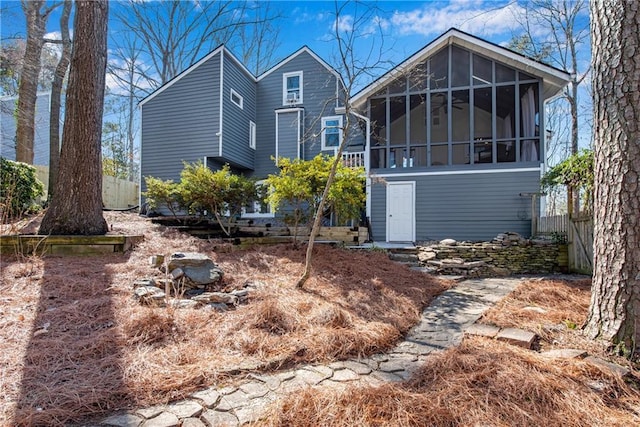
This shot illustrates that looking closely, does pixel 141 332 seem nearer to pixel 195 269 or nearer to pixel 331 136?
pixel 195 269

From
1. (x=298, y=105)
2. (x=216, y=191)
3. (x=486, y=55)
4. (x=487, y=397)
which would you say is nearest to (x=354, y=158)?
(x=298, y=105)

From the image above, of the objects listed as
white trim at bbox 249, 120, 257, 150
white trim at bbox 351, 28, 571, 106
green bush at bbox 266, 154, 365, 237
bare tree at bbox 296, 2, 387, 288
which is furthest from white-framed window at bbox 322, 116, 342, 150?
bare tree at bbox 296, 2, 387, 288

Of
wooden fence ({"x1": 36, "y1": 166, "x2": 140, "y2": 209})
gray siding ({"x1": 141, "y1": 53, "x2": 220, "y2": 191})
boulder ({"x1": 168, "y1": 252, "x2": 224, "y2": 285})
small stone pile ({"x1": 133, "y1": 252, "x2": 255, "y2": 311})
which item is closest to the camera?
small stone pile ({"x1": 133, "y1": 252, "x2": 255, "y2": 311})

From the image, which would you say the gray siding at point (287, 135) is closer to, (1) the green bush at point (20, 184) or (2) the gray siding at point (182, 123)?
(2) the gray siding at point (182, 123)

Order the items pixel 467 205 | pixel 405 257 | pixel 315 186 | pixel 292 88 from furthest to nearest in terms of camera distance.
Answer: pixel 292 88, pixel 467 205, pixel 405 257, pixel 315 186

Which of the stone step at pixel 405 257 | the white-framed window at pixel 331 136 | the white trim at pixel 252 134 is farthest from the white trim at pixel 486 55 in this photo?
the white trim at pixel 252 134

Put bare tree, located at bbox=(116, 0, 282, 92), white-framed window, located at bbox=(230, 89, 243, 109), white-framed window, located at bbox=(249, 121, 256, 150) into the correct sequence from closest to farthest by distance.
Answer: white-framed window, located at bbox=(230, 89, 243, 109) < white-framed window, located at bbox=(249, 121, 256, 150) < bare tree, located at bbox=(116, 0, 282, 92)

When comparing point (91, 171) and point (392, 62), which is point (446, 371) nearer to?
point (392, 62)

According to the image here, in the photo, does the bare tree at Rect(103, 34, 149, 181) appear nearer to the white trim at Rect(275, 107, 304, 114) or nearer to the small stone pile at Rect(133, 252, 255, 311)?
the white trim at Rect(275, 107, 304, 114)

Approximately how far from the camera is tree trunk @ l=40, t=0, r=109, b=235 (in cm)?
565

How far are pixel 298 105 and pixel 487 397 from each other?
45.0 feet

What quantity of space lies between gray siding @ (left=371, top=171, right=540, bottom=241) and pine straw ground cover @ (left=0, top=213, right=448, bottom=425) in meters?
5.29

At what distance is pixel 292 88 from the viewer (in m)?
14.6

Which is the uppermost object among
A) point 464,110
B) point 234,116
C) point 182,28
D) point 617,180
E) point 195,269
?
point 182,28
